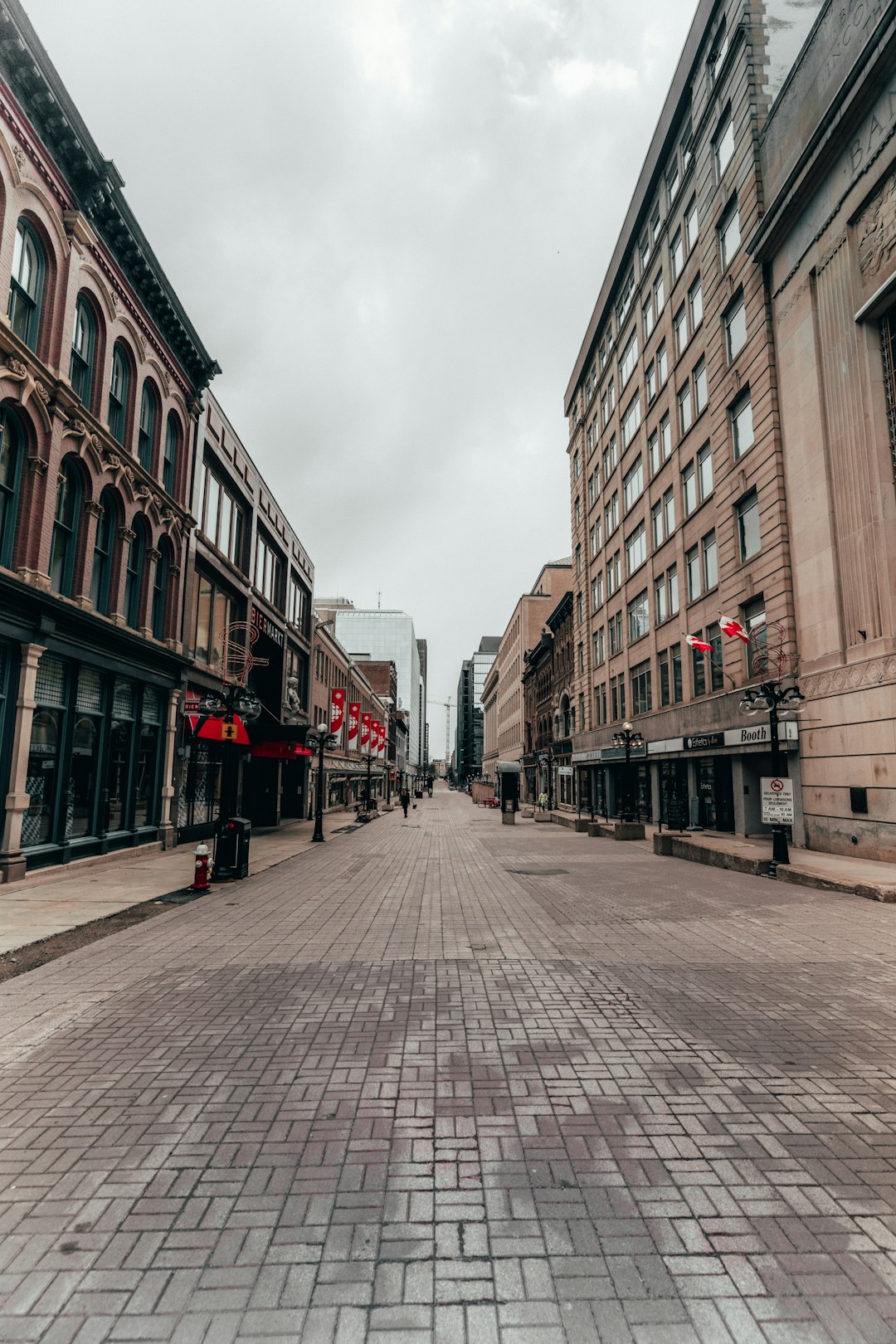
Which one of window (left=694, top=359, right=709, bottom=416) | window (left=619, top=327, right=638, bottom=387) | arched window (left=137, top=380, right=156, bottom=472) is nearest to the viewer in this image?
arched window (left=137, top=380, right=156, bottom=472)

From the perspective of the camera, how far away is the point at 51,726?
15.5m

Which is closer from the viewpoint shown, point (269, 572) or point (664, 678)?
point (664, 678)

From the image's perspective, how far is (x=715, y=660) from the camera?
92.8 ft

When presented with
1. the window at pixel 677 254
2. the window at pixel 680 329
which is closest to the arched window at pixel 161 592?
the window at pixel 680 329

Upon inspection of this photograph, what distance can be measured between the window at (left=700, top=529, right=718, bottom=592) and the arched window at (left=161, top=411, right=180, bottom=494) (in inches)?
826

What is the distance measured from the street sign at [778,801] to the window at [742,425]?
45.9 feet

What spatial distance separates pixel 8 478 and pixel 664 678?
29.1 m

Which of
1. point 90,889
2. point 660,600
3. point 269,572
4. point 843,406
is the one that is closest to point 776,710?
point 843,406

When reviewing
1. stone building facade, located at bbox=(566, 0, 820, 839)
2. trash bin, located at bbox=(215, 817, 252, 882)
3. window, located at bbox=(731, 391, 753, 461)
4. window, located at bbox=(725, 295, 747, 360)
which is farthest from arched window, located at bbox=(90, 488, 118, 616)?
window, located at bbox=(725, 295, 747, 360)

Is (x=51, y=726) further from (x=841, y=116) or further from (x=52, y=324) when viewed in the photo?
(x=841, y=116)

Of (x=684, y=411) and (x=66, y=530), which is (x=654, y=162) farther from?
(x=66, y=530)

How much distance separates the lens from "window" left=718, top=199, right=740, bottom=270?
26.3 meters

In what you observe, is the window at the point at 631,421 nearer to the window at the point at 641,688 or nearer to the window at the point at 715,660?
the window at the point at 641,688

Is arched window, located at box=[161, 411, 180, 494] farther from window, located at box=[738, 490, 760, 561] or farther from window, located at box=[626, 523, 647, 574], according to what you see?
window, located at box=[626, 523, 647, 574]
